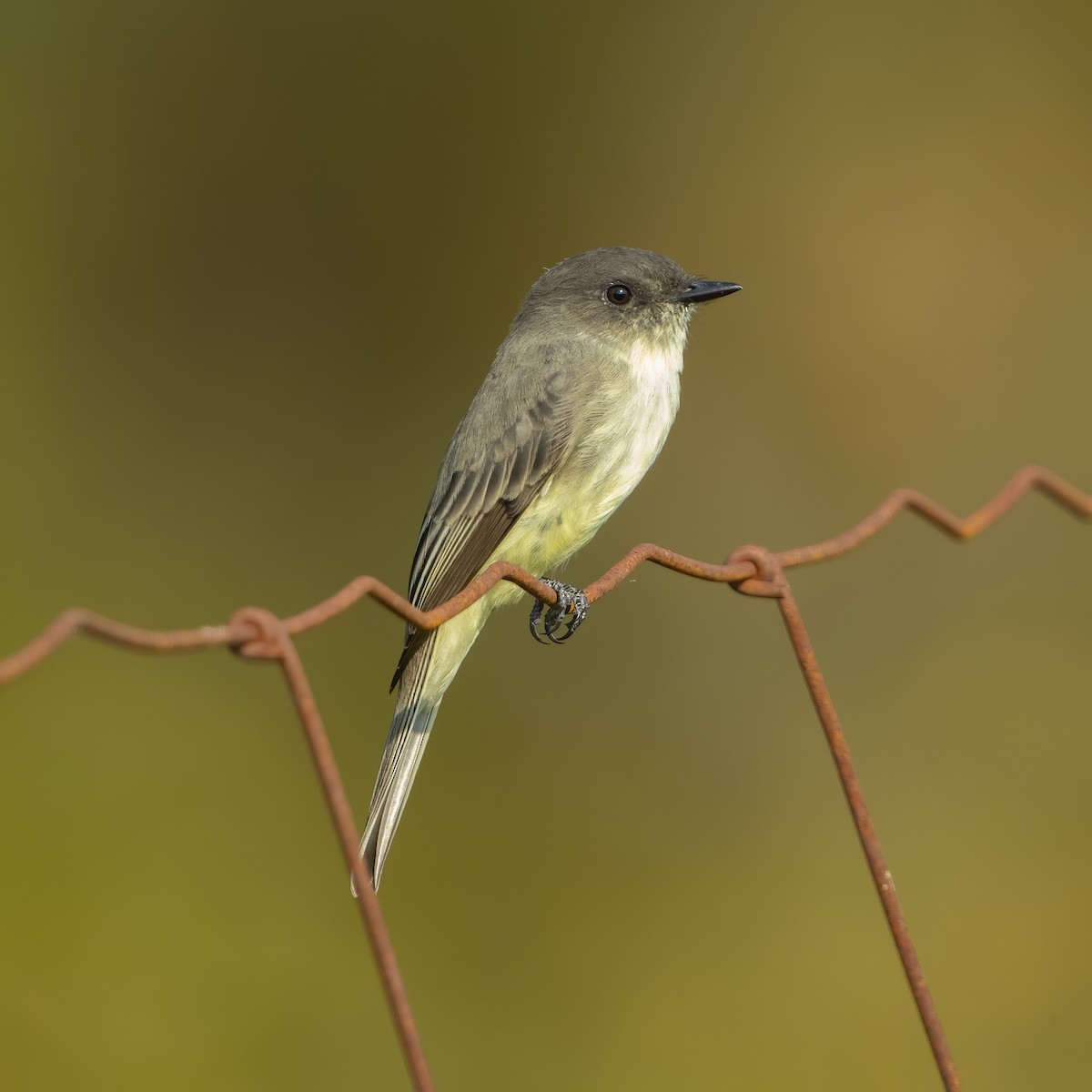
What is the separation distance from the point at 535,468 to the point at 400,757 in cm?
68

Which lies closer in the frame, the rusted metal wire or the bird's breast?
the rusted metal wire

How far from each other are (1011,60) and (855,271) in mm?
946

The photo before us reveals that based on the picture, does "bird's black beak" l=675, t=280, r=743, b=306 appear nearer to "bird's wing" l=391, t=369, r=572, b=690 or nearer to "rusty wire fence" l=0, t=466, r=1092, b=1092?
"bird's wing" l=391, t=369, r=572, b=690

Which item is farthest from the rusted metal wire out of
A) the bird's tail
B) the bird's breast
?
the bird's breast

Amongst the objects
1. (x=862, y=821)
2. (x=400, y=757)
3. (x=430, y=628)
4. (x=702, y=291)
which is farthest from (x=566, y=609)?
(x=702, y=291)

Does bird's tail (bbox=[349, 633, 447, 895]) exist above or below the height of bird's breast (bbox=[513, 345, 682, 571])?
below

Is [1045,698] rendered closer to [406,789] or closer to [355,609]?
[355,609]

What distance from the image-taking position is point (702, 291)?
3443mm

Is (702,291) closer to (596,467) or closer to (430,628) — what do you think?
(596,467)

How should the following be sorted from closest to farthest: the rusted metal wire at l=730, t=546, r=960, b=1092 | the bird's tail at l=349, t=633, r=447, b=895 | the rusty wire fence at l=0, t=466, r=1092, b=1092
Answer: the rusty wire fence at l=0, t=466, r=1092, b=1092 < the rusted metal wire at l=730, t=546, r=960, b=1092 < the bird's tail at l=349, t=633, r=447, b=895

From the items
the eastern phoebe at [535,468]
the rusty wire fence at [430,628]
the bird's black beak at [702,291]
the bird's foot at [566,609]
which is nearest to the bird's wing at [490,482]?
the eastern phoebe at [535,468]

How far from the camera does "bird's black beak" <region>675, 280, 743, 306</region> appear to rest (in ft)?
11.3

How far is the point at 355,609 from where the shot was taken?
213 inches

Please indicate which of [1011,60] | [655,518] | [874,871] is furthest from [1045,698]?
[874,871]
